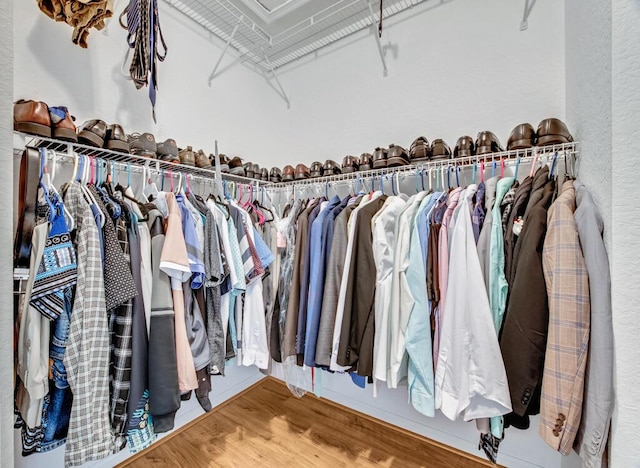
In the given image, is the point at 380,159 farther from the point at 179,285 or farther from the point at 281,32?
the point at 281,32

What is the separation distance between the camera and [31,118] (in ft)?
3.15

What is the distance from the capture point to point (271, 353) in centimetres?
145

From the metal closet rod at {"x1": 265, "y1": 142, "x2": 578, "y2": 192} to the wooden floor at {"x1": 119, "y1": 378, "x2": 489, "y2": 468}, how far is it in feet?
5.00

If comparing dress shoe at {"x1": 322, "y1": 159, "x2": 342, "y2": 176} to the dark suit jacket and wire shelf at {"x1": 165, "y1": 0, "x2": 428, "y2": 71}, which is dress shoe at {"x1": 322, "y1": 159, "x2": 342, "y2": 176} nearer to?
wire shelf at {"x1": 165, "y1": 0, "x2": 428, "y2": 71}

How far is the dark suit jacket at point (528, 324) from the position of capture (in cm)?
83

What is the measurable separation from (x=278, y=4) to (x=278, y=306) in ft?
6.61

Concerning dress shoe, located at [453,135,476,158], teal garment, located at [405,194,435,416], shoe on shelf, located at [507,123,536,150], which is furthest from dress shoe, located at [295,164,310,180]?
shoe on shelf, located at [507,123,536,150]

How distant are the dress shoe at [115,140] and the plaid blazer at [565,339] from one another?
167cm

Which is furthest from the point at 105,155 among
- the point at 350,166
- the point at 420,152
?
the point at 420,152

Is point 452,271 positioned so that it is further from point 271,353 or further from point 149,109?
point 149,109

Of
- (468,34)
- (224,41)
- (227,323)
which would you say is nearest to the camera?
(227,323)

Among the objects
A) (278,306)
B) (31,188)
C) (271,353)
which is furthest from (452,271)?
(31,188)

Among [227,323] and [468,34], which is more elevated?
[468,34]

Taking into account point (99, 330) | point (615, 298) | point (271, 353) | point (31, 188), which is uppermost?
point (31, 188)
